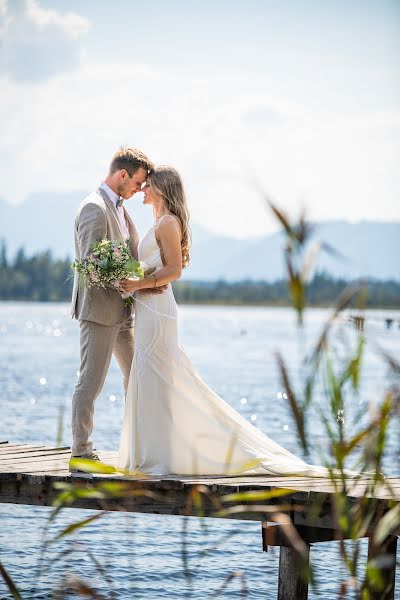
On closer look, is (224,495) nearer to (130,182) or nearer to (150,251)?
(150,251)

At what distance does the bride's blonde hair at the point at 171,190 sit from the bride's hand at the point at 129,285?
1.53 ft

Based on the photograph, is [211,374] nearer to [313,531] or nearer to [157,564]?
[157,564]

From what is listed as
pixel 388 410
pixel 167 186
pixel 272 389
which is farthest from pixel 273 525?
pixel 272 389

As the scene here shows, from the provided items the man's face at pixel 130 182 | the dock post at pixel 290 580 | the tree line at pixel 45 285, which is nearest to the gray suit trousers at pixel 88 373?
the man's face at pixel 130 182

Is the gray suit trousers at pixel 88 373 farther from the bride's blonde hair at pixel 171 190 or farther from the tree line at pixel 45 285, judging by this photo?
the tree line at pixel 45 285

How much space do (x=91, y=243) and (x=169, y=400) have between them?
46.7 inches

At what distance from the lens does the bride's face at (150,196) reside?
656 centimetres

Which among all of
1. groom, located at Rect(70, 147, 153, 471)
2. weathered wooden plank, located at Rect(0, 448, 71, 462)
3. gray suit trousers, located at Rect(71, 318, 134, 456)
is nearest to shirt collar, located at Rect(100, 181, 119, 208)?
groom, located at Rect(70, 147, 153, 471)

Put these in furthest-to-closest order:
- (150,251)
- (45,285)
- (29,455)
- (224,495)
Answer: (45,285)
(29,455)
(150,251)
(224,495)

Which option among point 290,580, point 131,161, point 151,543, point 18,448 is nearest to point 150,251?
point 131,161

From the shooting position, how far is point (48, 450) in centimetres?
751

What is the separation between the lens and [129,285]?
6.50 m

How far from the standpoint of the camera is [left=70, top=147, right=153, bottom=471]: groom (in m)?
6.55

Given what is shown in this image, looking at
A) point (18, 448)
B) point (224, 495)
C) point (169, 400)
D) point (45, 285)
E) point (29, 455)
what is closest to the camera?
point (224, 495)
